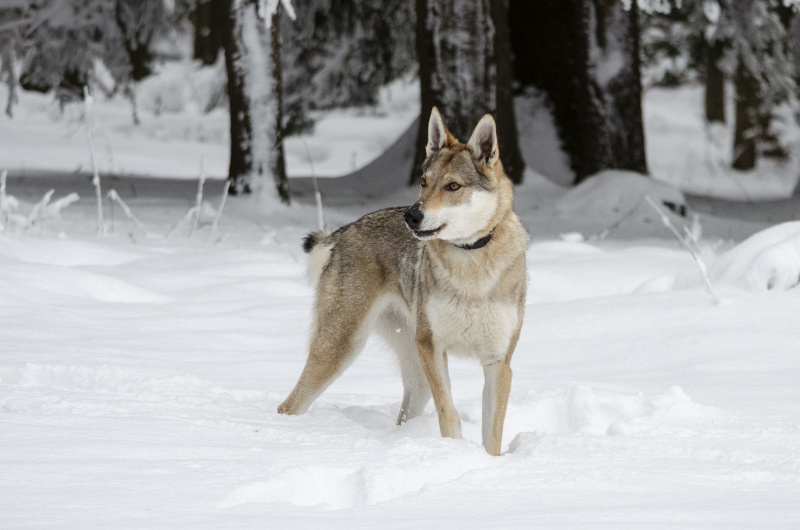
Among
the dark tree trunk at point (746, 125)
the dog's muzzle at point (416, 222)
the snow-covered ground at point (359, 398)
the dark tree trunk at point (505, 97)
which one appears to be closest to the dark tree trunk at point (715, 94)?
the dark tree trunk at point (746, 125)

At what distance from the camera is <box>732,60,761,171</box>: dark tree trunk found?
2403 cm

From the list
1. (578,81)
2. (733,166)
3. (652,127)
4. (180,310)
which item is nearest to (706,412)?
(180,310)

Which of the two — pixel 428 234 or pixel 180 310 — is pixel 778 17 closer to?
pixel 180 310

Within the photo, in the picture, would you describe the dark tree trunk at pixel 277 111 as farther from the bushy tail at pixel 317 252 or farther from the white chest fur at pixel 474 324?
the white chest fur at pixel 474 324

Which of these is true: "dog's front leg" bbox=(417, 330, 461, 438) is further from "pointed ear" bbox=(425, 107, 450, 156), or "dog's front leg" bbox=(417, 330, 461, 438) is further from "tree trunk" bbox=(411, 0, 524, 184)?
"tree trunk" bbox=(411, 0, 524, 184)

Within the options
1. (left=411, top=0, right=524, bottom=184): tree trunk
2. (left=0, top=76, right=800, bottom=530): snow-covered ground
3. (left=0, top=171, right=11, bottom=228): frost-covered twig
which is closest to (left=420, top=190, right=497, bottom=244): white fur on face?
(left=0, top=76, right=800, bottom=530): snow-covered ground

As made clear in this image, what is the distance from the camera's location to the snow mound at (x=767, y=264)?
7.23 meters

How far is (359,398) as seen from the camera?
5699 mm

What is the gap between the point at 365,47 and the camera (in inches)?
661

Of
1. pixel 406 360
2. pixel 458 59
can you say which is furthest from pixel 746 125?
pixel 406 360

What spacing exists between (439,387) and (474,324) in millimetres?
319

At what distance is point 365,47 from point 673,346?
11.2 meters

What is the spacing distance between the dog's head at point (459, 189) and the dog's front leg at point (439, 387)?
18.3 inches

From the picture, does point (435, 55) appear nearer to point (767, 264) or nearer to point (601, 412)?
point (767, 264)
